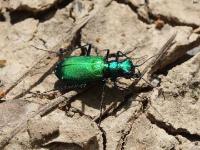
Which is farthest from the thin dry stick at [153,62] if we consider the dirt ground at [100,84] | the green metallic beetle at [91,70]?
the green metallic beetle at [91,70]

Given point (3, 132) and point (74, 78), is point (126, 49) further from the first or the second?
point (3, 132)

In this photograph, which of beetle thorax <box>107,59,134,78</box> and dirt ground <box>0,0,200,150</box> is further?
beetle thorax <box>107,59,134,78</box>

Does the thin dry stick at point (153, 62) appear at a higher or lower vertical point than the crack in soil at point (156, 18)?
lower

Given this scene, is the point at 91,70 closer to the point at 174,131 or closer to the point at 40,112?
the point at 40,112

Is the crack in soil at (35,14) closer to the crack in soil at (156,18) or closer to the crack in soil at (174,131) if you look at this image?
the crack in soil at (156,18)

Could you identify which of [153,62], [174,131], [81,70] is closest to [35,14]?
[81,70]

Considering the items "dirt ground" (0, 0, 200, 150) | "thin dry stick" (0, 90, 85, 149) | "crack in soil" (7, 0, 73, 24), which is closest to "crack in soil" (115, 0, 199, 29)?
"dirt ground" (0, 0, 200, 150)

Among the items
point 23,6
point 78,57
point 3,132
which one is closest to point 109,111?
point 78,57

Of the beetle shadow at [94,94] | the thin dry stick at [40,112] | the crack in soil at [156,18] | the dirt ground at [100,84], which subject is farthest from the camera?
the crack in soil at [156,18]

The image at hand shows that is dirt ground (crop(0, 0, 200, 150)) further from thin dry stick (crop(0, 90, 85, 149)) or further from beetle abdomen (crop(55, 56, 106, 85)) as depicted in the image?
beetle abdomen (crop(55, 56, 106, 85))
